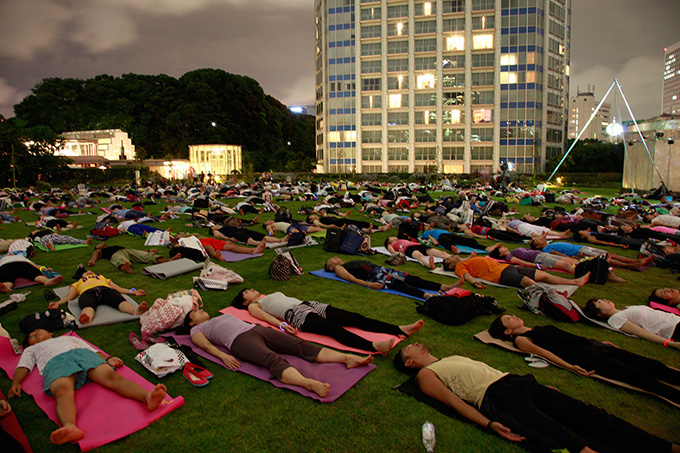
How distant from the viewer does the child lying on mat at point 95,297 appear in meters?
5.26

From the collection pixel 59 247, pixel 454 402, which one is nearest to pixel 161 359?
pixel 454 402

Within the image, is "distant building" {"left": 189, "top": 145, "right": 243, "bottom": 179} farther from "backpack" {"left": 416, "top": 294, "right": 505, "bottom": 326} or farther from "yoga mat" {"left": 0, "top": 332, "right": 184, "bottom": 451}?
"yoga mat" {"left": 0, "top": 332, "right": 184, "bottom": 451}

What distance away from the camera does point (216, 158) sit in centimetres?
5328

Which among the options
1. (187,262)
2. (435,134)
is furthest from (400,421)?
(435,134)

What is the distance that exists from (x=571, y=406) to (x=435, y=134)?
2256 inches

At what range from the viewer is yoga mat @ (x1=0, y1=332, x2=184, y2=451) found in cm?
309

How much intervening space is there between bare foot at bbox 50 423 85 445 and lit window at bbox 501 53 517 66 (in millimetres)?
61068

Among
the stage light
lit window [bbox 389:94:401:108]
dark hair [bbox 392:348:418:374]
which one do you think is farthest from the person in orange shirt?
lit window [bbox 389:94:401:108]

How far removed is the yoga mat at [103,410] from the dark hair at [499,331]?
328cm

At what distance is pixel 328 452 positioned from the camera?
2889 millimetres

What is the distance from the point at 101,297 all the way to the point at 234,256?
10.7 ft

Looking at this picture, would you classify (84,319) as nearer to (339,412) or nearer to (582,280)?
(339,412)

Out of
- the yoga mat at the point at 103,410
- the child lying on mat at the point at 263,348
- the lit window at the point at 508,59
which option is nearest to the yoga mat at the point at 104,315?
the yoga mat at the point at 103,410

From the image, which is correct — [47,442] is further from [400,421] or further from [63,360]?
[400,421]
